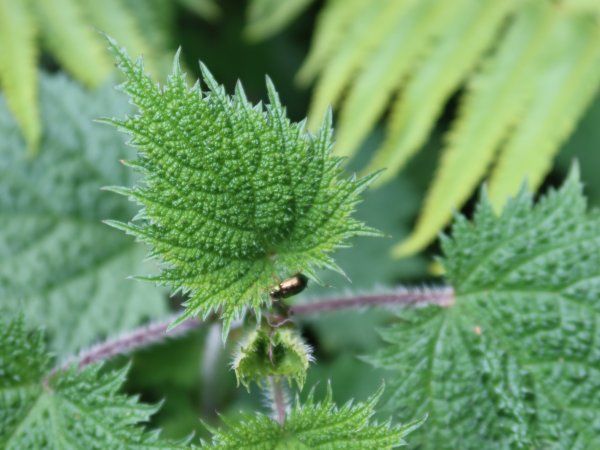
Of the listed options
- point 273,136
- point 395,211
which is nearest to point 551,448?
point 273,136

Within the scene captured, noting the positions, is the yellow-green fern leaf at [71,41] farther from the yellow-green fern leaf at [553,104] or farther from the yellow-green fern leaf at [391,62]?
the yellow-green fern leaf at [553,104]

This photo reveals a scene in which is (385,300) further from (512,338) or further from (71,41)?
(71,41)

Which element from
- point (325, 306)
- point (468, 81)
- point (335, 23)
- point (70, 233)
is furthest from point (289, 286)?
point (335, 23)

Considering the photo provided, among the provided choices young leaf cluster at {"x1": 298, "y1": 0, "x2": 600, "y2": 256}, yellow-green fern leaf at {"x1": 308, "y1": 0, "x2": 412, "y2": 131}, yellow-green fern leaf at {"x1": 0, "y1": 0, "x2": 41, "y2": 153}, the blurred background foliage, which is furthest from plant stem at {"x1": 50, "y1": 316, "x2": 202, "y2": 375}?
yellow-green fern leaf at {"x1": 308, "y1": 0, "x2": 412, "y2": 131}

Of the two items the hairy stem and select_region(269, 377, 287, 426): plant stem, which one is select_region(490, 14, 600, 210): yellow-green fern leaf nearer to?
the hairy stem

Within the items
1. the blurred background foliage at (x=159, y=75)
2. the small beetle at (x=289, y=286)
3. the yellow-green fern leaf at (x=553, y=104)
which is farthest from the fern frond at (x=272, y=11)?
the small beetle at (x=289, y=286)
